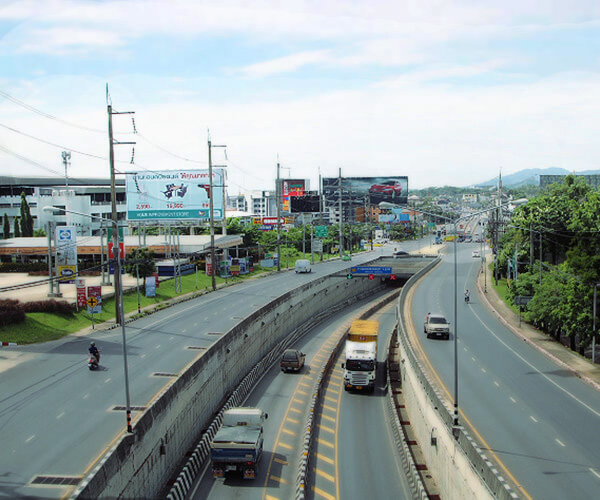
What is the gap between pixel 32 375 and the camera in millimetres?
31500

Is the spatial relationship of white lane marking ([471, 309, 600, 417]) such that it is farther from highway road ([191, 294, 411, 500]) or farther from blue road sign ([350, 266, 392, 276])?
blue road sign ([350, 266, 392, 276])

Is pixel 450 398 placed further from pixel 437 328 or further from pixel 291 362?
pixel 437 328

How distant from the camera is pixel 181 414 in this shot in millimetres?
28734

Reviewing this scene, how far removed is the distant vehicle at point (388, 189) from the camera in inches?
7274

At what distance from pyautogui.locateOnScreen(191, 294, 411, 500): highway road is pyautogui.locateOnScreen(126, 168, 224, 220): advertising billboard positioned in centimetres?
3704

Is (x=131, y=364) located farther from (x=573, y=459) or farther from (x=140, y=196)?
(x=140, y=196)

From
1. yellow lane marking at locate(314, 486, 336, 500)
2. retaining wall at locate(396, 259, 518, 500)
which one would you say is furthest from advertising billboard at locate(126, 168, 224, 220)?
yellow lane marking at locate(314, 486, 336, 500)

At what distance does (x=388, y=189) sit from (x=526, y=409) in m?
159

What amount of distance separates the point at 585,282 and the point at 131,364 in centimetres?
3119

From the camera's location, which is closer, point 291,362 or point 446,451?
point 446,451

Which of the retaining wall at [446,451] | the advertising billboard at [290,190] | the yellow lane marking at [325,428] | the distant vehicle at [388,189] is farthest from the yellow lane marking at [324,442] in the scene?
the distant vehicle at [388,189]

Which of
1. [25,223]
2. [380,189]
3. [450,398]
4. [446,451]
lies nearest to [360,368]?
[450,398]

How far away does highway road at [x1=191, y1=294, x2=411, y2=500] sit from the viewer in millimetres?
26075

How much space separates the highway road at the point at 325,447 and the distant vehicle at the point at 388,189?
141m
